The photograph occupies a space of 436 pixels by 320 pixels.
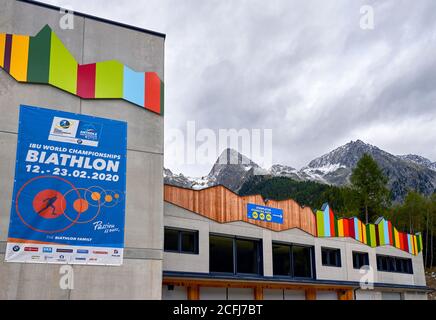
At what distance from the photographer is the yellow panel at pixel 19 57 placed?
16.2m

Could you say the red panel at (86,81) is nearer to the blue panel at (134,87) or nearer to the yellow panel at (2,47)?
the blue panel at (134,87)

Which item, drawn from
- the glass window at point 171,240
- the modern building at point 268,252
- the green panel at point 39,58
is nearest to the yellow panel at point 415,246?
the modern building at point 268,252

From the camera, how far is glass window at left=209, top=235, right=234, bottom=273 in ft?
74.5

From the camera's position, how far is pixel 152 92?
18.6 m

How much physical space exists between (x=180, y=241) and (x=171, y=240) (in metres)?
0.38

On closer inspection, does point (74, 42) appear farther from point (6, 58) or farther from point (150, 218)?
point (150, 218)

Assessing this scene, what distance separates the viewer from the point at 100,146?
17.0 metres

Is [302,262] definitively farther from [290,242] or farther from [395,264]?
[395,264]

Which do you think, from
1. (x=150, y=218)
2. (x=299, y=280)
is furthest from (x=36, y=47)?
(x=299, y=280)

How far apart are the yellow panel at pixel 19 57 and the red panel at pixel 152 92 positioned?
4217 mm

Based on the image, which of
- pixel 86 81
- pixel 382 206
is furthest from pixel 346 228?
pixel 382 206

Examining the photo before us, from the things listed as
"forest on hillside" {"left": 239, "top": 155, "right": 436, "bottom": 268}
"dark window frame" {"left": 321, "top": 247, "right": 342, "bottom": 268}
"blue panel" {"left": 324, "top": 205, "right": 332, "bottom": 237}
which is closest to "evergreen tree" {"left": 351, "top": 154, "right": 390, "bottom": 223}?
"forest on hillside" {"left": 239, "top": 155, "right": 436, "bottom": 268}

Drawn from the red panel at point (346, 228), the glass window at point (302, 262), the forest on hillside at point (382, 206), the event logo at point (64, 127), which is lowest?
the glass window at point (302, 262)
